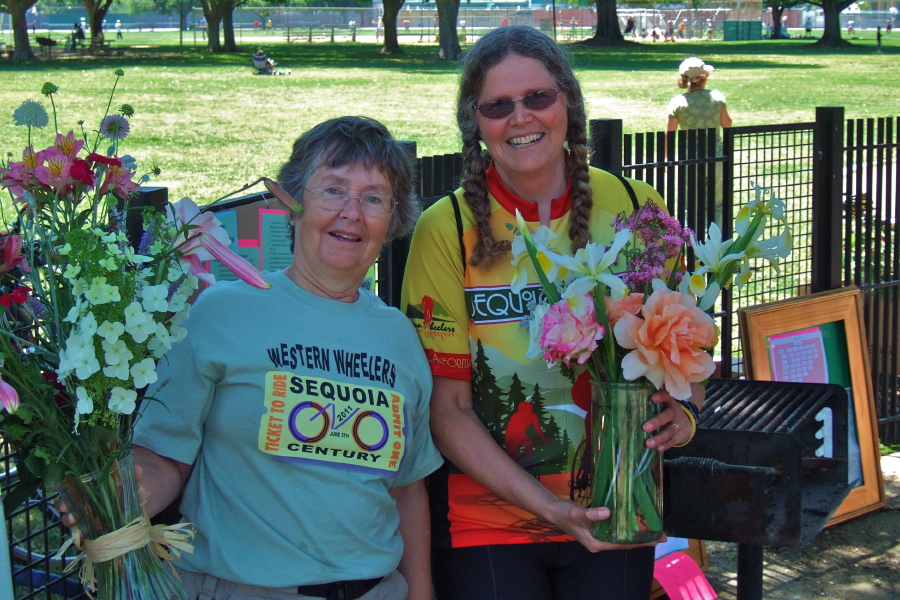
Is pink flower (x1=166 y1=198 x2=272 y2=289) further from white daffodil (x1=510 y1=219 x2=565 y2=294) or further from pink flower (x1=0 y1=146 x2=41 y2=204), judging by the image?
white daffodil (x1=510 y1=219 x2=565 y2=294)

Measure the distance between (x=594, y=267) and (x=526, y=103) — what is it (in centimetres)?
60

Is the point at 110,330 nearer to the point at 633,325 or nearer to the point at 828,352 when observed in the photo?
the point at 633,325

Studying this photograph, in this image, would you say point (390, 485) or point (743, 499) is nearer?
point (390, 485)

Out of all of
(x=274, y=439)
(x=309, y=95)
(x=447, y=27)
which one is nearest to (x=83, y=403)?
(x=274, y=439)

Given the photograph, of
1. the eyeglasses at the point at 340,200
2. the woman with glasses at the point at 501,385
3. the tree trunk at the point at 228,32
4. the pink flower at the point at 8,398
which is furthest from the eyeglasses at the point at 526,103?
the tree trunk at the point at 228,32

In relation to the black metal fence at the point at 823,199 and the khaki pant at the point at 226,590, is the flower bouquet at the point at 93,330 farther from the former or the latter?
the black metal fence at the point at 823,199

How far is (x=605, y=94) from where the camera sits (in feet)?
86.0

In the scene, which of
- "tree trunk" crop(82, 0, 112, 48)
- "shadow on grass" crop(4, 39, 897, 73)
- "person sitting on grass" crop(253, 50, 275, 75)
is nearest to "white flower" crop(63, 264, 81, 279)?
"shadow on grass" crop(4, 39, 897, 73)

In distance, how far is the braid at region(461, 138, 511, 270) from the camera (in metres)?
2.42

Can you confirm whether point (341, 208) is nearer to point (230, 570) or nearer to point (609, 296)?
point (609, 296)

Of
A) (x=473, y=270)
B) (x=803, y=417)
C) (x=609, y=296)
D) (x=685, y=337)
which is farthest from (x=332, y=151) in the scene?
(x=803, y=417)

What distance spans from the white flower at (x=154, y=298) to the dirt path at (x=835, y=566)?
10.2 feet

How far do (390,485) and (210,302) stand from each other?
61cm

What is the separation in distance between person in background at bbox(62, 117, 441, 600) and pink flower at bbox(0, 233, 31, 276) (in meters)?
0.48
